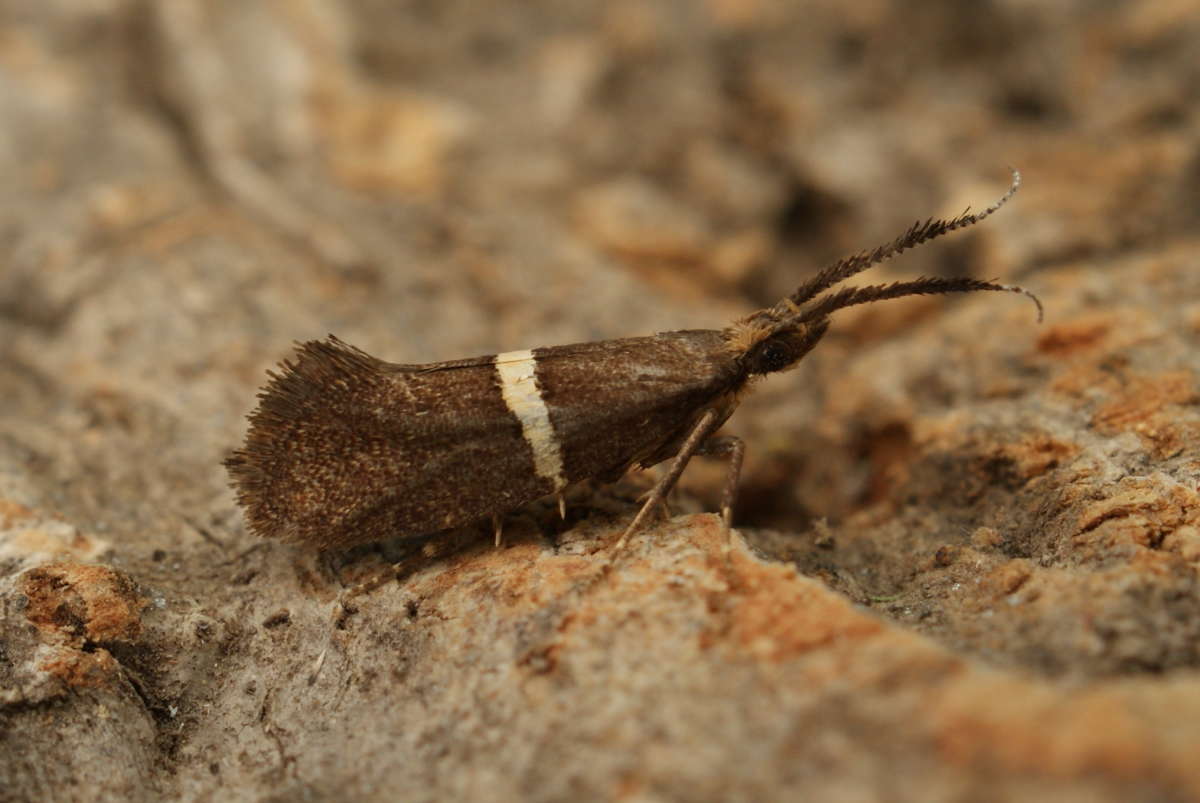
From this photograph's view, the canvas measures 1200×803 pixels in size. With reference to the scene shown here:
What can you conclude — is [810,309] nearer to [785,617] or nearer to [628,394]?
[628,394]

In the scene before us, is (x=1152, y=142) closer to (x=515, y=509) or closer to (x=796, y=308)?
(x=796, y=308)

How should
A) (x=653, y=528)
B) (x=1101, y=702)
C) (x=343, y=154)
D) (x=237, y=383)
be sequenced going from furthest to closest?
(x=343, y=154), (x=237, y=383), (x=653, y=528), (x=1101, y=702)

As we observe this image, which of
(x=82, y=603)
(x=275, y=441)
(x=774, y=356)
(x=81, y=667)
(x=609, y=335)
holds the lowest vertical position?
(x=81, y=667)

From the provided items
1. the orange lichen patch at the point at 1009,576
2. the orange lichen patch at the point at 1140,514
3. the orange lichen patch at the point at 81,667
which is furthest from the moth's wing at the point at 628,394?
the orange lichen patch at the point at 81,667

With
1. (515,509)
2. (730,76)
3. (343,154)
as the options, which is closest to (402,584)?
(515,509)

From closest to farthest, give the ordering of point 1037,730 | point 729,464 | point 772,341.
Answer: point 1037,730 → point 729,464 → point 772,341

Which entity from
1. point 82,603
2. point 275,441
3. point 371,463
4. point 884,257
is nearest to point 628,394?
point 371,463
